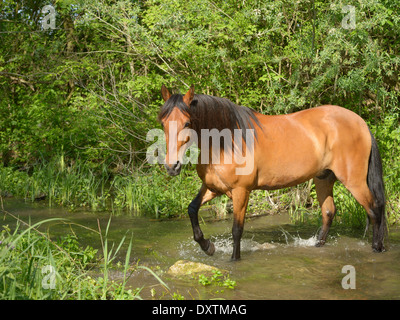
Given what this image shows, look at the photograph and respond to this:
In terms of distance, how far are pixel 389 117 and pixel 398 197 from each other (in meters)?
1.17

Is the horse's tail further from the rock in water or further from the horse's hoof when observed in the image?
the rock in water

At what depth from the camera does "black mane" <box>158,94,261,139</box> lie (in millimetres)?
4770

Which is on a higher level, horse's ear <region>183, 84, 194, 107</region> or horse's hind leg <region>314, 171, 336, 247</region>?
horse's ear <region>183, 84, 194, 107</region>

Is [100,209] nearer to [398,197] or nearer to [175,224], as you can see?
[175,224]

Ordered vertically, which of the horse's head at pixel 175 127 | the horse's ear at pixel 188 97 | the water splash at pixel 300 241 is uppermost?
the horse's ear at pixel 188 97

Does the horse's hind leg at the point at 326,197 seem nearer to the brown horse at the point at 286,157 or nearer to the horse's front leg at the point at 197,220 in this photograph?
the brown horse at the point at 286,157

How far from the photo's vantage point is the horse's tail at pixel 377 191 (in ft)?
18.7

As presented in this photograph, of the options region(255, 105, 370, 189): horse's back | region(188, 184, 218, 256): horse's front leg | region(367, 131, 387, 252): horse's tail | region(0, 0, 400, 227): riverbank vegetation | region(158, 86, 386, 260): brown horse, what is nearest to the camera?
region(158, 86, 386, 260): brown horse

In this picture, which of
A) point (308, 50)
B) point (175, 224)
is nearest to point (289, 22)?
point (308, 50)

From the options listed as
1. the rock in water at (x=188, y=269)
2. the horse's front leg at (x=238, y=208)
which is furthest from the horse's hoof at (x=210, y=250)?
the rock in water at (x=188, y=269)

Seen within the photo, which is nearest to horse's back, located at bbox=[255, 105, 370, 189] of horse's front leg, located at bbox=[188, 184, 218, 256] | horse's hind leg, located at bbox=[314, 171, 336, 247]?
horse's hind leg, located at bbox=[314, 171, 336, 247]

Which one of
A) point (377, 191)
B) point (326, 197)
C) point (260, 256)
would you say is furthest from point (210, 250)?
Answer: point (377, 191)

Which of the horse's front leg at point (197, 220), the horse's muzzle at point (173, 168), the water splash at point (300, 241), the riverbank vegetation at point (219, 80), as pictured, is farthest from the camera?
the riverbank vegetation at point (219, 80)

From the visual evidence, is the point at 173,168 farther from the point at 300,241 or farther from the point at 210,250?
the point at 300,241
